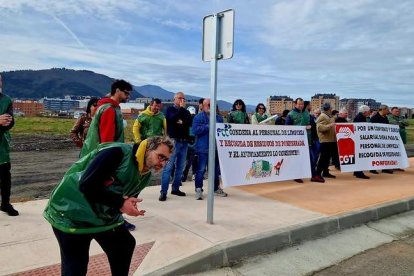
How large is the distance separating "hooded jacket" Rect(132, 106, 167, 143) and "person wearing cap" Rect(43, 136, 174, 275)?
12.8 feet

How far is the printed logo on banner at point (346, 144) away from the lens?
31.7 feet

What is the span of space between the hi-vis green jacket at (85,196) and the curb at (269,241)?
4.60 feet

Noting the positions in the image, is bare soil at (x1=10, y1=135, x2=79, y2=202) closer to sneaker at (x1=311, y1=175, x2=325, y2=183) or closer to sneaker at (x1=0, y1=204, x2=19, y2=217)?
sneaker at (x1=0, y1=204, x2=19, y2=217)

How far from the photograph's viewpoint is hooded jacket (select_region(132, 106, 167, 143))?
6.65 m

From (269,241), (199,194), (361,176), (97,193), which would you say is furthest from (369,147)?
(97,193)

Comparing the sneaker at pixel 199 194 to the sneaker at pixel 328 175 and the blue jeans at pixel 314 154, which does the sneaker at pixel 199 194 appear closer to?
the blue jeans at pixel 314 154

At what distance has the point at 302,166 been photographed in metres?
8.97

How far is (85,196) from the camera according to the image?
2545 mm

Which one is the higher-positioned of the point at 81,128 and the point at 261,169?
the point at 81,128

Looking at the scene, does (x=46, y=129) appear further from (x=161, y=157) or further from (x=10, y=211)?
(x=161, y=157)

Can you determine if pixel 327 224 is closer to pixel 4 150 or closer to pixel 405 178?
pixel 4 150

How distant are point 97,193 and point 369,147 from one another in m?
9.27

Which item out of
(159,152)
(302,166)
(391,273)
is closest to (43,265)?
(159,152)

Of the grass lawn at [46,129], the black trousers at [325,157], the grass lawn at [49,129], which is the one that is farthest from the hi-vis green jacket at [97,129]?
the grass lawn at [46,129]
